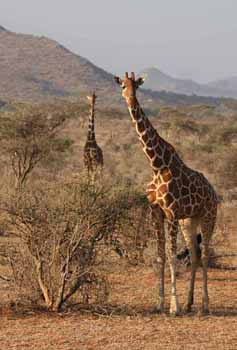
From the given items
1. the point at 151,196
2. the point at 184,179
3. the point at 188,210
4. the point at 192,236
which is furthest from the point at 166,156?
the point at 192,236

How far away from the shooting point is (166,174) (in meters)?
8.65

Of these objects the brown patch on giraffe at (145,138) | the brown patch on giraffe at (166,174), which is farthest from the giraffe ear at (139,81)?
the brown patch on giraffe at (166,174)

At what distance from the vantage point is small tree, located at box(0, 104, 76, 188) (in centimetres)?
2081

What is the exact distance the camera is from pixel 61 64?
374 ft

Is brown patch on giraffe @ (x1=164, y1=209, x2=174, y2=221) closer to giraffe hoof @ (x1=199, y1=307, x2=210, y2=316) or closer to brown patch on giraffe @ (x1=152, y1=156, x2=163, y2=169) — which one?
brown patch on giraffe @ (x1=152, y1=156, x2=163, y2=169)

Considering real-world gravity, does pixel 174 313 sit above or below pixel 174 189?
below

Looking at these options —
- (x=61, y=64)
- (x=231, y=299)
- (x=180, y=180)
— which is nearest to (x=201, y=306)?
(x=231, y=299)

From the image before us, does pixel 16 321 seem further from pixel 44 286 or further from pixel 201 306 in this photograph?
pixel 201 306

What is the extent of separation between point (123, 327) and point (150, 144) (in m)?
2.14

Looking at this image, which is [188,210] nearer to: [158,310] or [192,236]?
[192,236]

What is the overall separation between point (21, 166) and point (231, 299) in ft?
43.2

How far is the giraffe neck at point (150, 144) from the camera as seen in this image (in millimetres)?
8664

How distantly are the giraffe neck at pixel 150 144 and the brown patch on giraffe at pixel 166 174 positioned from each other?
42mm

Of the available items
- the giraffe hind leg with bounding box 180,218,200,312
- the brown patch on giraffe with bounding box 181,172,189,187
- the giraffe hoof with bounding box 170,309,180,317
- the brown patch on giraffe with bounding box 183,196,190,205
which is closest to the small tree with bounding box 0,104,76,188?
the giraffe hind leg with bounding box 180,218,200,312
